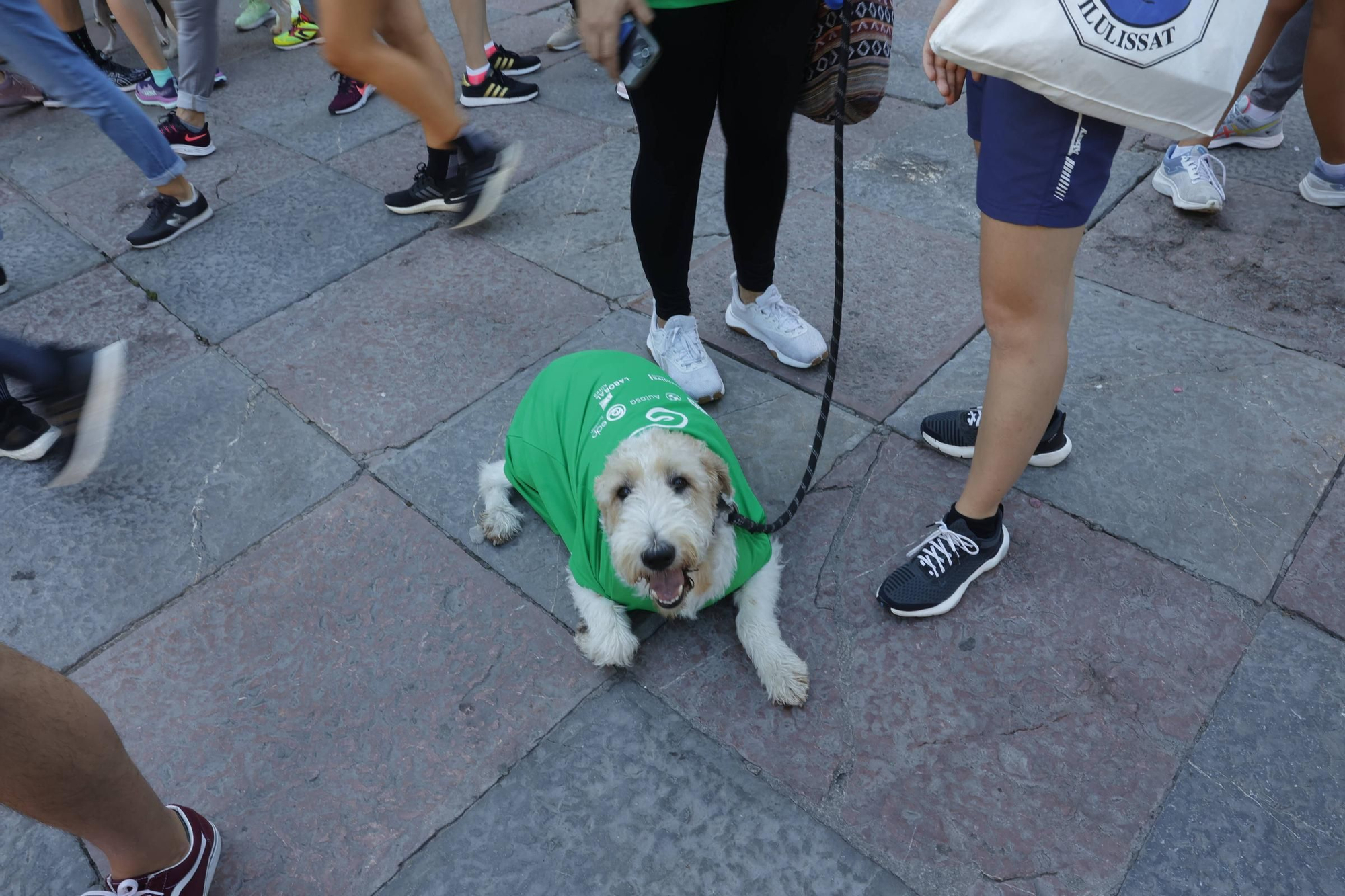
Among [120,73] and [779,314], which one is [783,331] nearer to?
[779,314]

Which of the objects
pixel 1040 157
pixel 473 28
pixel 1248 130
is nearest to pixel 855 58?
pixel 1040 157

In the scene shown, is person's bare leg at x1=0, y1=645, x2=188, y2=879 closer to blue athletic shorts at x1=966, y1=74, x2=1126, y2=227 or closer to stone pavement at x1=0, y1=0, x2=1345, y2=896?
stone pavement at x1=0, y1=0, x2=1345, y2=896

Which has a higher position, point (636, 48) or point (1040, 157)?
point (636, 48)

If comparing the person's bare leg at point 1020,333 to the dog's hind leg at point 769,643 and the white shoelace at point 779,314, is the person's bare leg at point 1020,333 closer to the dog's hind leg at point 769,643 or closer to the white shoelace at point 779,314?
the dog's hind leg at point 769,643

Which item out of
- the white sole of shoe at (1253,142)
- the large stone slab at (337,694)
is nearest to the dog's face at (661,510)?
the large stone slab at (337,694)

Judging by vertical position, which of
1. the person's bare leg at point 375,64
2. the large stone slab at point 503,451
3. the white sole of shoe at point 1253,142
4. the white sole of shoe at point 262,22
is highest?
the person's bare leg at point 375,64

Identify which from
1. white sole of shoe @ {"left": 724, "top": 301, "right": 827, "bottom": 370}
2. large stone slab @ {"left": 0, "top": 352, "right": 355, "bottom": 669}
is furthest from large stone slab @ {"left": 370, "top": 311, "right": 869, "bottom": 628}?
large stone slab @ {"left": 0, "top": 352, "right": 355, "bottom": 669}

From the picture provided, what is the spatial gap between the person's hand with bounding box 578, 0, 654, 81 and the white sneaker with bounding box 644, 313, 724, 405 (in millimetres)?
1337

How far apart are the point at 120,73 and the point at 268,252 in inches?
149

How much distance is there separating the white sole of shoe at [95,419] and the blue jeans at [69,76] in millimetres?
1688

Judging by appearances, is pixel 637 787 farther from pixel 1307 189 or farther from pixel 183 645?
pixel 1307 189

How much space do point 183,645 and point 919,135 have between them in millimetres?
4712

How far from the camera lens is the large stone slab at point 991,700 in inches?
76.2

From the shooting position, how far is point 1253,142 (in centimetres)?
441
